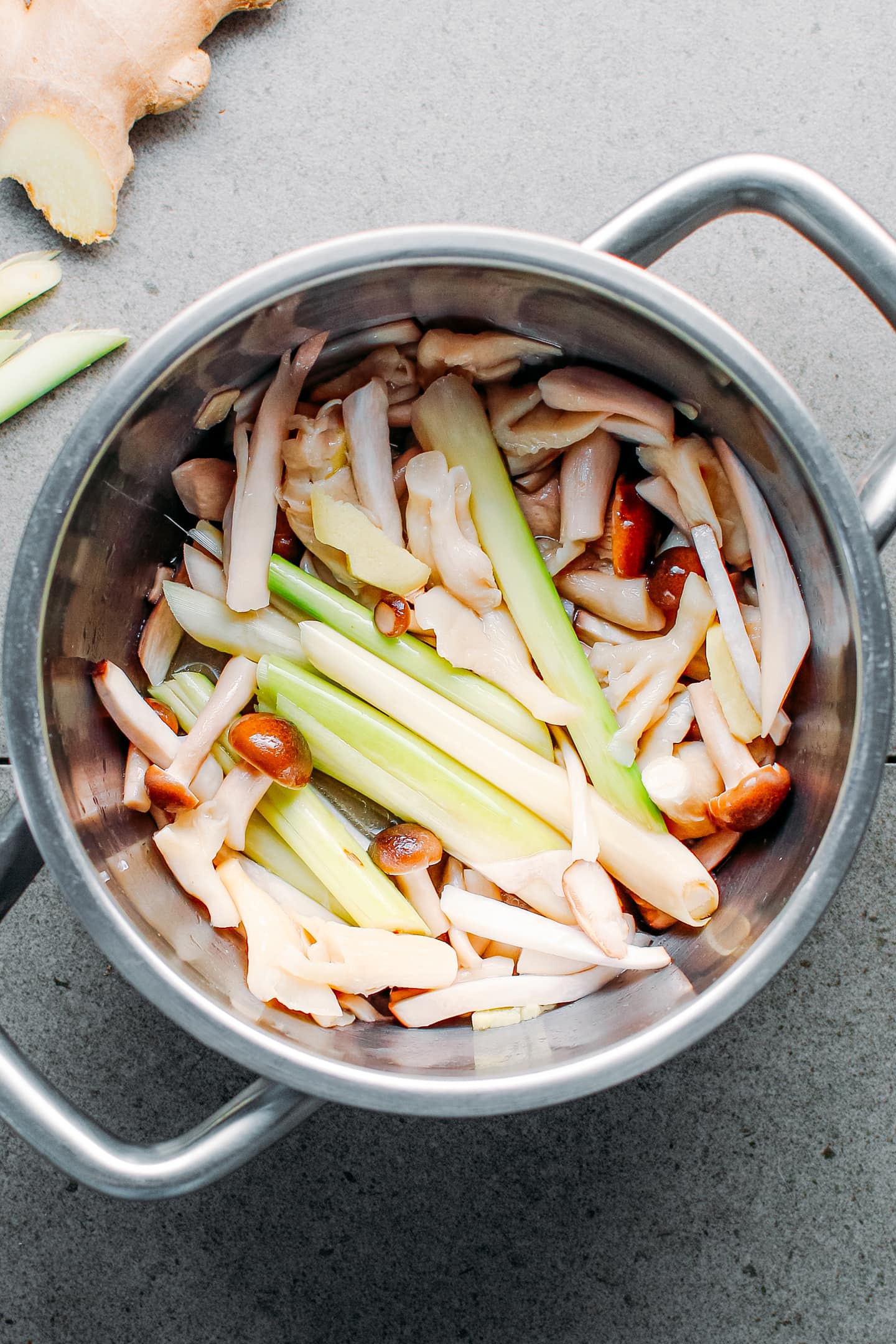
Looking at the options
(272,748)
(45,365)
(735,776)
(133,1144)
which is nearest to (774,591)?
(735,776)

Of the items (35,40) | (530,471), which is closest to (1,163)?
(35,40)

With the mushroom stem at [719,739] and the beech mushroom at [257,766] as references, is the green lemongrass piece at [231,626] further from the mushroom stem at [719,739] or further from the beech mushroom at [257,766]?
the mushroom stem at [719,739]

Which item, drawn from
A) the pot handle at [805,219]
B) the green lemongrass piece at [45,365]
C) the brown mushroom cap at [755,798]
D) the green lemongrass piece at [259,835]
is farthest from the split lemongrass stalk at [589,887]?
the green lemongrass piece at [45,365]

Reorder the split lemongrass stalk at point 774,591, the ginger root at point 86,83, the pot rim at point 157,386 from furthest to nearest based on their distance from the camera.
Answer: the ginger root at point 86,83
the split lemongrass stalk at point 774,591
the pot rim at point 157,386

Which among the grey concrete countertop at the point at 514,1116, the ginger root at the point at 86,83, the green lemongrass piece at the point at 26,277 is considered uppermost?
the ginger root at the point at 86,83

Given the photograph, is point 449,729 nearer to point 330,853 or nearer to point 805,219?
→ point 330,853

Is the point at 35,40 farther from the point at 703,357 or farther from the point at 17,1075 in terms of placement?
the point at 17,1075
